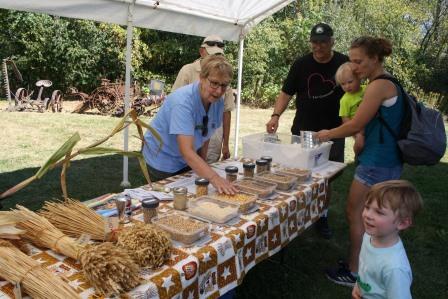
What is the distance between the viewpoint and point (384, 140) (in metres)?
2.25

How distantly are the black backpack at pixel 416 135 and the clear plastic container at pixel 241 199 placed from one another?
882mm

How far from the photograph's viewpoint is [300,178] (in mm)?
2422

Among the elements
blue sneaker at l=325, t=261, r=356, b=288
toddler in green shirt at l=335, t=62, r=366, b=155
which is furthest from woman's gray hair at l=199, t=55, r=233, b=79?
blue sneaker at l=325, t=261, r=356, b=288

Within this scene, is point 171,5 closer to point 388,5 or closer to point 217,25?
point 217,25

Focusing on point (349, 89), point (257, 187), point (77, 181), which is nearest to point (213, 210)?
point (257, 187)

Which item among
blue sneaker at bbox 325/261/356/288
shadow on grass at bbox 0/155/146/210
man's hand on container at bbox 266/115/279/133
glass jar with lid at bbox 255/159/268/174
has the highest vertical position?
man's hand on container at bbox 266/115/279/133

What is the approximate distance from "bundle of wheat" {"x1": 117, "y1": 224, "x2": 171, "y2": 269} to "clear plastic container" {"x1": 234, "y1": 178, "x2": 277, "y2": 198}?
753 millimetres

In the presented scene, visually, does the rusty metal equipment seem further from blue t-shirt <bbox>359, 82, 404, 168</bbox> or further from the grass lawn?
blue t-shirt <bbox>359, 82, 404, 168</bbox>

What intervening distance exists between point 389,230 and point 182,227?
0.78 m

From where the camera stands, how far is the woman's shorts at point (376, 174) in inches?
90.4

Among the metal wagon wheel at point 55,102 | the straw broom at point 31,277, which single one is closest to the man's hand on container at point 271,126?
the straw broom at point 31,277

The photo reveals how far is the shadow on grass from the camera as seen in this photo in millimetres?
4090

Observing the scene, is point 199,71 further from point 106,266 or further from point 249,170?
point 106,266

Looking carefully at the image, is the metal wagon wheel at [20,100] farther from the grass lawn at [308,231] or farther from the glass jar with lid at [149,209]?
the glass jar with lid at [149,209]
